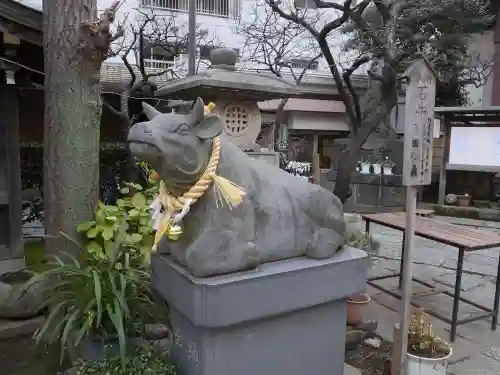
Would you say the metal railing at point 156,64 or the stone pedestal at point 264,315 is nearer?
the stone pedestal at point 264,315

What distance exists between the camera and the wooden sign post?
3.27m

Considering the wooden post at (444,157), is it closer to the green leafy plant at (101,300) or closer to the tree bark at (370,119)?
the tree bark at (370,119)

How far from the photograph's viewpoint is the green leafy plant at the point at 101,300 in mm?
2977

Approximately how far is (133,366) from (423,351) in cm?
228

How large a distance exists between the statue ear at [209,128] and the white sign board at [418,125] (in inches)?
63.5

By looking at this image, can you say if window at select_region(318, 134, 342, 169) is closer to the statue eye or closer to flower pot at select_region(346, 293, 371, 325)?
flower pot at select_region(346, 293, 371, 325)

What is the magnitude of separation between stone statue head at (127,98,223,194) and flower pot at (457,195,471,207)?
1178 centimetres

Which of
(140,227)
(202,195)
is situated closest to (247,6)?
(140,227)

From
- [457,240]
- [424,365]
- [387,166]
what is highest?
[387,166]

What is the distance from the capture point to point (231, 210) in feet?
8.65

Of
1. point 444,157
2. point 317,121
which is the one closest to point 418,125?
point 444,157

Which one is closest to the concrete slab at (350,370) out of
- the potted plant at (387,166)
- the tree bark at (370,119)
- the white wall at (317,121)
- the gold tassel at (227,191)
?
the gold tassel at (227,191)

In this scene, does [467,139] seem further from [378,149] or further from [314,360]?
[314,360]

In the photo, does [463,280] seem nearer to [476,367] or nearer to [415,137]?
[476,367]
